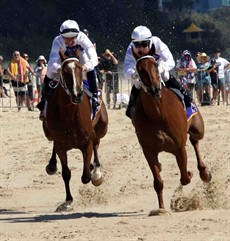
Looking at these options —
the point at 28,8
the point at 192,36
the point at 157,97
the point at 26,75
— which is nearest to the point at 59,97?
the point at 157,97

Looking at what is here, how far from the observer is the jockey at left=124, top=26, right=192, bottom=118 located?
11886 millimetres

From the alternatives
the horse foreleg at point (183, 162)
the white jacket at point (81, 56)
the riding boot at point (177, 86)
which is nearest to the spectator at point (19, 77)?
the white jacket at point (81, 56)

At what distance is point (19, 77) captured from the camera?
27.0 meters

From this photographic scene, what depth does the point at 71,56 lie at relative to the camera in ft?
41.3

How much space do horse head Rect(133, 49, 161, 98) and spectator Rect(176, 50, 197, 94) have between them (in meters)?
16.3

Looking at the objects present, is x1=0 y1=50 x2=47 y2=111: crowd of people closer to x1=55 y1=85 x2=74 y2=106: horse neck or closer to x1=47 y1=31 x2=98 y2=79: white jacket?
x1=47 y1=31 x2=98 y2=79: white jacket

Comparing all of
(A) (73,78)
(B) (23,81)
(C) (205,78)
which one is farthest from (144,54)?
(C) (205,78)

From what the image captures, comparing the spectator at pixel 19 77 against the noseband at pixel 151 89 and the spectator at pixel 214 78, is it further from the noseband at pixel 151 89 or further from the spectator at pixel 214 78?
the noseband at pixel 151 89

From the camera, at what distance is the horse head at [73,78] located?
12.1 m

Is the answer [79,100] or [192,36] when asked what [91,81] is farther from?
[192,36]

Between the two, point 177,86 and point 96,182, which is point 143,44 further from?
point 96,182

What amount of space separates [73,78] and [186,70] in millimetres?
15790

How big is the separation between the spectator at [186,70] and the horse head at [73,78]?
51.3 ft

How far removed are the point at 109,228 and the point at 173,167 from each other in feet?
20.6
